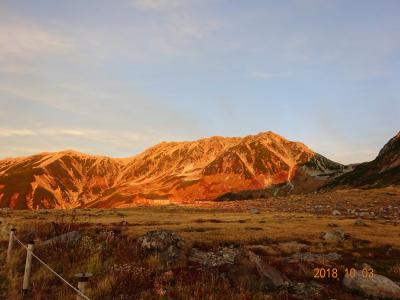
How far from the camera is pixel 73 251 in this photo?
21500 millimetres

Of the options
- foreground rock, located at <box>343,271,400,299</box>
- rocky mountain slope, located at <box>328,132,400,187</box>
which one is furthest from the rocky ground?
rocky mountain slope, located at <box>328,132,400,187</box>

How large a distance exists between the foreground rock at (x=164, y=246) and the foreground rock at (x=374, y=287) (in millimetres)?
8599

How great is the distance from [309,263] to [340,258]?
4.60m

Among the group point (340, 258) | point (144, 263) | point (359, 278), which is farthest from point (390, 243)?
point (144, 263)

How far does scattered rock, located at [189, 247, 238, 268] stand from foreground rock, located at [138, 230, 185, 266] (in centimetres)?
106

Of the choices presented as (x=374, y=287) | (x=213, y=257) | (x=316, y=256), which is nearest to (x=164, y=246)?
(x=213, y=257)

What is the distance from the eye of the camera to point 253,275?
16609mm

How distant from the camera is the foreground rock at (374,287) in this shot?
55.0ft

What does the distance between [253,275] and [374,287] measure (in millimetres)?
5340

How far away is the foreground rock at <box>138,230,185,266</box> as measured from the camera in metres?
20.9

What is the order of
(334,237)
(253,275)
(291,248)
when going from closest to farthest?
(253,275) < (291,248) < (334,237)

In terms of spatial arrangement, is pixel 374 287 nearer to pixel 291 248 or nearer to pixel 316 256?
pixel 316 256

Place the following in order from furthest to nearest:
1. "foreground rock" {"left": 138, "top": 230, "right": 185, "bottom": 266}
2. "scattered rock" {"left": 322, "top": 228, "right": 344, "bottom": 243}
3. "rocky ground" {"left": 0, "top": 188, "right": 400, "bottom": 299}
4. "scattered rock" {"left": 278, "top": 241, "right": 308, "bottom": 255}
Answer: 1. "scattered rock" {"left": 322, "top": 228, "right": 344, "bottom": 243}
2. "scattered rock" {"left": 278, "top": 241, "right": 308, "bottom": 255}
3. "foreground rock" {"left": 138, "top": 230, "right": 185, "bottom": 266}
4. "rocky ground" {"left": 0, "top": 188, "right": 400, "bottom": 299}

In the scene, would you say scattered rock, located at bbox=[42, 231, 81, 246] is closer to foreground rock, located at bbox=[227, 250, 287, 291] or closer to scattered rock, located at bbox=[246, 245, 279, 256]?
foreground rock, located at bbox=[227, 250, 287, 291]
